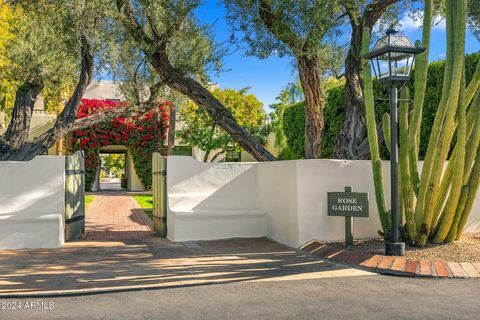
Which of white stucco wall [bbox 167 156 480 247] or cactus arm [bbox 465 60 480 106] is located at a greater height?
cactus arm [bbox 465 60 480 106]

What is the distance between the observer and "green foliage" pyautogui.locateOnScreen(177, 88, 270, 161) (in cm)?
2442

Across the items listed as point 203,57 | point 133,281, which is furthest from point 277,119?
point 133,281

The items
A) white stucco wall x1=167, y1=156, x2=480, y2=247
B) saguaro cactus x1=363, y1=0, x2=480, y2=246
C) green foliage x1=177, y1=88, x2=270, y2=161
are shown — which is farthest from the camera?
green foliage x1=177, y1=88, x2=270, y2=161

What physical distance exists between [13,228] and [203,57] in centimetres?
577

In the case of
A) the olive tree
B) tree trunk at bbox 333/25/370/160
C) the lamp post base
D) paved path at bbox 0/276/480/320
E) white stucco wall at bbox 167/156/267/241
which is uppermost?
the olive tree

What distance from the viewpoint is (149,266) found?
630 centimetres

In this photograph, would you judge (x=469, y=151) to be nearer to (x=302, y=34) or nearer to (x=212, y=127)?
(x=302, y=34)

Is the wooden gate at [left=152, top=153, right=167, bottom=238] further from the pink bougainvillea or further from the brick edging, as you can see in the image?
the pink bougainvillea

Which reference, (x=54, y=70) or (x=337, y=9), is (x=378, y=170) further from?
(x=54, y=70)

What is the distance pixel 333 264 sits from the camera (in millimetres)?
6410

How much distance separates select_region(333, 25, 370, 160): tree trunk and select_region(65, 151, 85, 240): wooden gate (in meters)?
5.24

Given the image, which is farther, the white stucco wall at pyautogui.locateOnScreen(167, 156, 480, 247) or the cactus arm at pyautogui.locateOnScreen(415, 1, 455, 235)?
the white stucco wall at pyautogui.locateOnScreen(167, 156, 480, 247)

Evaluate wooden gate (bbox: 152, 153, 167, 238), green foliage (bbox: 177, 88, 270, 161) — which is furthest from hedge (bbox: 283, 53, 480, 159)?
wooden gate (bbox: 152, 153, 167, 238)

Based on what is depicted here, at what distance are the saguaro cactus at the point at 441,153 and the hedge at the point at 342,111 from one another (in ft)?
3.60
